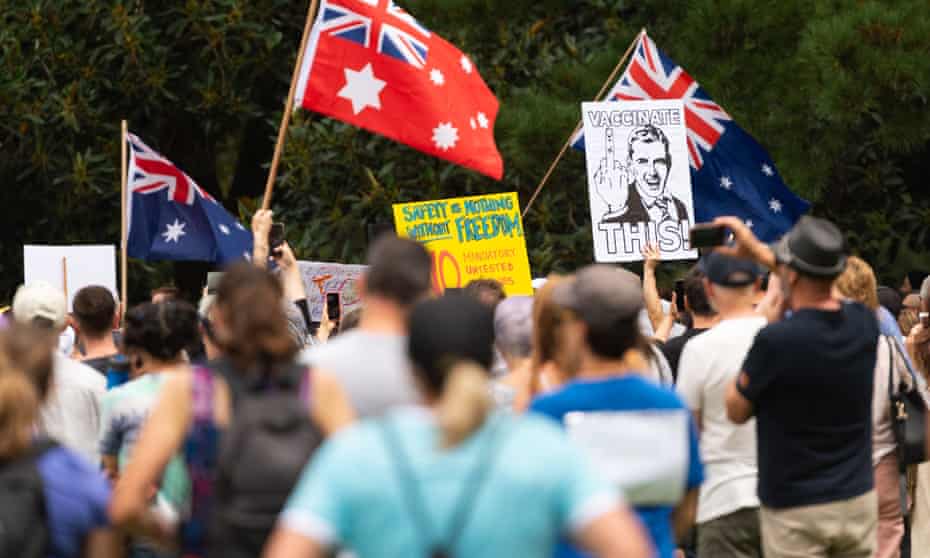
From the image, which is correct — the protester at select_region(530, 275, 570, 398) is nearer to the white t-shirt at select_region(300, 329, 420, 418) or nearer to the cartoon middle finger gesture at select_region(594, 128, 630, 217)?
the white t-shirt at select_region(300, 329, 420, 418)

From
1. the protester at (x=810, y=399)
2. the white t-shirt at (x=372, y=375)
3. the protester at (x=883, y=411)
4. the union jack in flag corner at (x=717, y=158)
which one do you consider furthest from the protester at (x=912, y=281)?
the white t-shirt at (x=372, y=375)

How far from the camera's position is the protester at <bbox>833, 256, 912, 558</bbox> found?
7.30 m

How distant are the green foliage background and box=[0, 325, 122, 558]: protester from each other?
10.3 meters

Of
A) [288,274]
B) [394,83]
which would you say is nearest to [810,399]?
[288,274]

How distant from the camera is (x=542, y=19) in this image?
1627 centimetres

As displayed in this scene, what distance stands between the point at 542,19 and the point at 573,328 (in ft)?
38.7

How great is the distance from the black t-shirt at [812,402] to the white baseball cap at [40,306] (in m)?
2.64

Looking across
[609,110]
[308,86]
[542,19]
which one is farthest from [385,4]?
[542,19]

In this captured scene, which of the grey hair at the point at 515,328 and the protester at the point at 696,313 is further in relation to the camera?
the protester at the point at 696,313

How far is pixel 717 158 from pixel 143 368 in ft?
23.6

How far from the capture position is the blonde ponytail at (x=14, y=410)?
395 centimetres

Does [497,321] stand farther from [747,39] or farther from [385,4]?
[747,39]

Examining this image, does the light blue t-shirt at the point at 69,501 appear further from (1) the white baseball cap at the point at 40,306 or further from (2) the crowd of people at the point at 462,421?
(1) the white baseball cap at the point at 40,306

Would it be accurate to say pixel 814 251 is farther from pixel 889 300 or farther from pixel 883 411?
pixel 889 300
